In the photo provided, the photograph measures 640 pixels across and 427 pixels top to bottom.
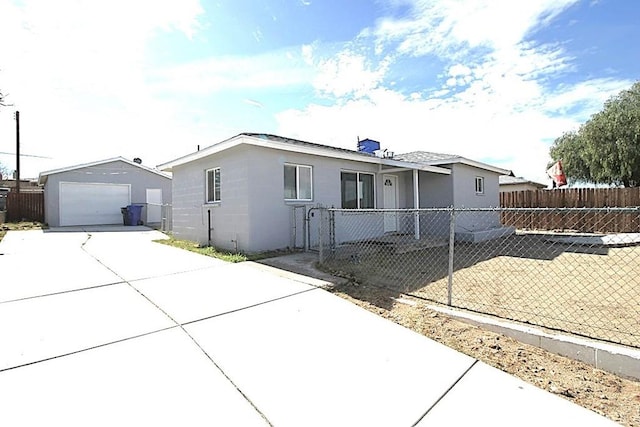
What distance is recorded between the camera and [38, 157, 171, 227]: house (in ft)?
56.3

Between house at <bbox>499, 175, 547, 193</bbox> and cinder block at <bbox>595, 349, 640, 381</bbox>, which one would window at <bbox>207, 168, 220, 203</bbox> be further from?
house at <bbox>499, 175, 547, 193</bbox>

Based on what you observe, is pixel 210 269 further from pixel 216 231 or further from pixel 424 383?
pixel 424 383

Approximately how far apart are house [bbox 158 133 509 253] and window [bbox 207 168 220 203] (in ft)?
0.10

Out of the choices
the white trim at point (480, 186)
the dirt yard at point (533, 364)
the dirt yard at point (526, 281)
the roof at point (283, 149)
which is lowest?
the dirt yard at point (533, 364)

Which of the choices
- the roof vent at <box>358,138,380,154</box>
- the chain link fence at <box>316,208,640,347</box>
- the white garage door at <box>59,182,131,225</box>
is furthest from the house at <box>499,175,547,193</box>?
the white garage door at <box>59,182,131,225</box>

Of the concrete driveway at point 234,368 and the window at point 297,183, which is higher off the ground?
the window at point 297,183

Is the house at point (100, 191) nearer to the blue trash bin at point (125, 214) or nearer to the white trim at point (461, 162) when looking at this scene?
the blue trash bin at point (125, 214)

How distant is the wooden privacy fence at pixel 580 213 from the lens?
1423 cm

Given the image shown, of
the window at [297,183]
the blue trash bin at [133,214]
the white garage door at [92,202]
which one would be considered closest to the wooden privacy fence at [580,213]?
the window at [297,183]

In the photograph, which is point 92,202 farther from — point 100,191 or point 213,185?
point 213,185

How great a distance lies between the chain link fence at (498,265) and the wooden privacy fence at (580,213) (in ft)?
0.36

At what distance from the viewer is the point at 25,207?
18922 millimetres

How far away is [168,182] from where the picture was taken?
68.5 feet

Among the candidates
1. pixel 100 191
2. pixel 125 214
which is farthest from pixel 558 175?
pixel 100 191
